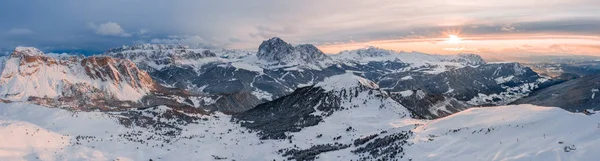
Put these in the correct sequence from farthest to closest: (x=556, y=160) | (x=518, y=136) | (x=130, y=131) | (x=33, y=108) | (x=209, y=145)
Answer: (x=33, y=108), (x=130, y=131), (x=209, y=145), (x=518, y=136), (x=556, y=160)

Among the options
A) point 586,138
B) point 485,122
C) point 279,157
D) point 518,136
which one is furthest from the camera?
point 279,157

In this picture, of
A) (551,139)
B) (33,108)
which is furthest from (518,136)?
(33,108)

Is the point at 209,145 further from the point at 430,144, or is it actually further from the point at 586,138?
the point at 586,138

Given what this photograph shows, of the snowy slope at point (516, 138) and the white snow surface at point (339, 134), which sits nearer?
the snowy slope at point (516, 138)

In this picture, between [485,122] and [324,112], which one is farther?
[324,112]

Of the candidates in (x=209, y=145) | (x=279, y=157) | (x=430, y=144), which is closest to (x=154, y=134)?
(x=209, y=145)

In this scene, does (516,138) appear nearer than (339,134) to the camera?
Yes

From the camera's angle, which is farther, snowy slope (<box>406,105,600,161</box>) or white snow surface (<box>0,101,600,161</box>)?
white snow surface (<box>0,101,600,161</box>)

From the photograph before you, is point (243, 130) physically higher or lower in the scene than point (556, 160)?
lower

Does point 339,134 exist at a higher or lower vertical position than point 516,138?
lower
